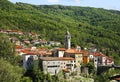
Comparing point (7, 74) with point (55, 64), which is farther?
point (55, 64)

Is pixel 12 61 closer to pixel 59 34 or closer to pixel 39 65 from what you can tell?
pixel 39 65

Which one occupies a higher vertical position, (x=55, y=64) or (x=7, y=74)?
(x=7, y=74)

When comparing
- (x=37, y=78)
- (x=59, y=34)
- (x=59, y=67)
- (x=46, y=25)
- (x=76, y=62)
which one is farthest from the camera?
(x=46, y=25)

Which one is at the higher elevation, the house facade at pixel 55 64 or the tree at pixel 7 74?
the tree at pixel 7 74

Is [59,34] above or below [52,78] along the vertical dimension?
below

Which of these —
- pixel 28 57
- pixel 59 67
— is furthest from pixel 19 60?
pixel 59 67

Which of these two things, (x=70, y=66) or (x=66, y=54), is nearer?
(x=70, y=66)

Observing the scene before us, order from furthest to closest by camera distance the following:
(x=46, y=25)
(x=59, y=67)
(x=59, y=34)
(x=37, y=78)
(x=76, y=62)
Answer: (x=46, y=25) → (x=59, y=34) → (x=76, y=62) → (x=59, y=67) → (x=37, y=78)

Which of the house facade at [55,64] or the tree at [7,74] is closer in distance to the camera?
the tree at [7,74]

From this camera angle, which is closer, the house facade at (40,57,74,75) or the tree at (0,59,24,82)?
the tree at (0,59,24,82)

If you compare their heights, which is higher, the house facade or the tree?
the tree
